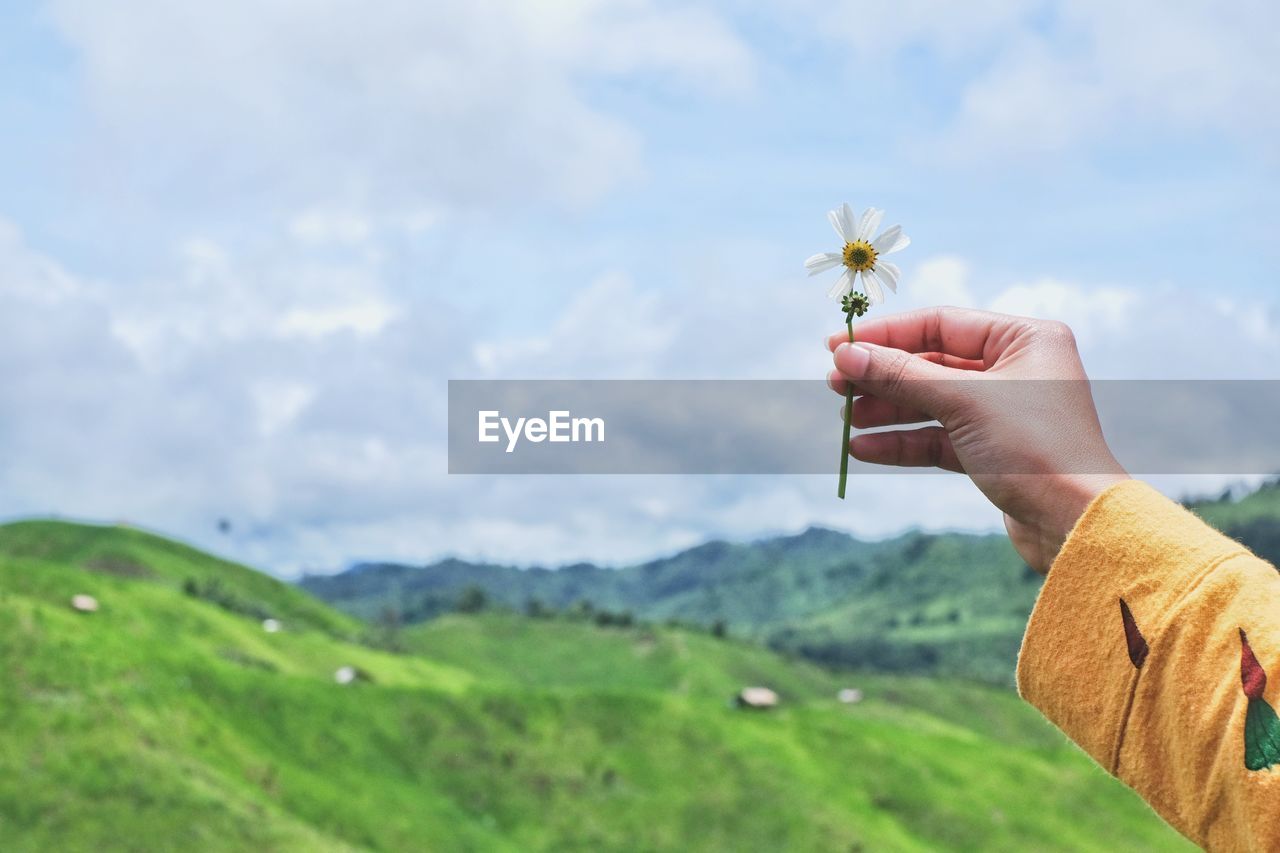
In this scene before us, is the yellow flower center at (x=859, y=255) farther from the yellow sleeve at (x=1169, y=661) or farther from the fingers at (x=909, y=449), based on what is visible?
the yellow sleeve at (x=1169, y=661)

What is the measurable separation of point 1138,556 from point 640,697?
32.3 metres

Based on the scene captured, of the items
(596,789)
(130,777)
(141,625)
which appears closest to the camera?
(130,777)

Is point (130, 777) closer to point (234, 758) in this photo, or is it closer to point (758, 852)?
point (234, 758)

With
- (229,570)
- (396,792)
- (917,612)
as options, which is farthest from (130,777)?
(917,612)

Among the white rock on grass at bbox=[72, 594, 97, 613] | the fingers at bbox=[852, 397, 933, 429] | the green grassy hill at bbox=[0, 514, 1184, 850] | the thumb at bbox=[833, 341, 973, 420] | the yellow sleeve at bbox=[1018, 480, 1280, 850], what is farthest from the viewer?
the white rock on grass at bbox=[72, 594, 97, 613]

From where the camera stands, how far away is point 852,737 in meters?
34.2

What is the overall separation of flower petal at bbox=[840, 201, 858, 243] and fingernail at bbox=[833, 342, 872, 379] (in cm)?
35

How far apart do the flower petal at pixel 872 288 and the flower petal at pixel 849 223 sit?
9 centimetres

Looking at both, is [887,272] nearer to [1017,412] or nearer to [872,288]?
[872,288]

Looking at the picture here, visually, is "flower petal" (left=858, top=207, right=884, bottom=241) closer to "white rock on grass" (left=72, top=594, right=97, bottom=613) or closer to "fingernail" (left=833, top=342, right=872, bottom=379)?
"fingernail" (left=833, top=342, right=872, bottom=379)

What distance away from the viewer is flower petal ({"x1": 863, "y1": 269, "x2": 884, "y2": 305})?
9.59 feet

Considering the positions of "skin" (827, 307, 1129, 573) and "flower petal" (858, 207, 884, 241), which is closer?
"skin" (827, 307, 1129, 573)

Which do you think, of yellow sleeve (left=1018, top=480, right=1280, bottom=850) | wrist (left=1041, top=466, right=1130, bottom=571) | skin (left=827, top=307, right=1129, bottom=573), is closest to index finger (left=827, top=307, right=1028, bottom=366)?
skin (left=827, top=307, right=1129, bottom=573)

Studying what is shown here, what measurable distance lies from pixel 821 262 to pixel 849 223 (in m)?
0.13
